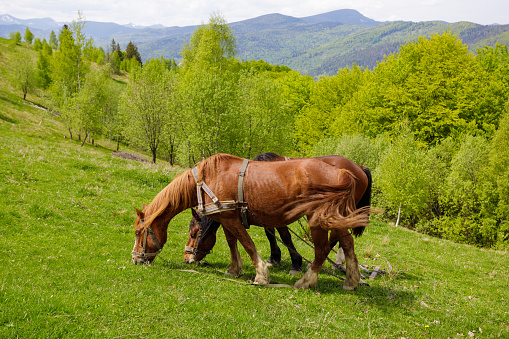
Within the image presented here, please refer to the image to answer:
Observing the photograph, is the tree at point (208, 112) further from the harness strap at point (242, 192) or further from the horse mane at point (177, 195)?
the harness strap at point (242, 192)

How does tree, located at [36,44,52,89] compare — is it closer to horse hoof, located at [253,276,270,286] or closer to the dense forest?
the dense forest

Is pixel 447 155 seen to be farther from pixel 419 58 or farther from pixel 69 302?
pixel 69 302

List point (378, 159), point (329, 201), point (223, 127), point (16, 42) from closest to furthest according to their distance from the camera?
point (329, 201) → point (223, 127) → point (378, 159) → point (16, 42)

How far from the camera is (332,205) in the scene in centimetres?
655

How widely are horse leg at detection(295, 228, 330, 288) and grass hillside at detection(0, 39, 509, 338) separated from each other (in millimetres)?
281

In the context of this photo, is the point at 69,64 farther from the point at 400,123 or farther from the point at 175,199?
→ the point at 175,199

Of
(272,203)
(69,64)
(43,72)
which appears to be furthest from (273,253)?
(43,72)

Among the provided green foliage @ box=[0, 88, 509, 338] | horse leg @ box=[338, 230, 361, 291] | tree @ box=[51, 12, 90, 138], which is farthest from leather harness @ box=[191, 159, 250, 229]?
tree @ box=[51, 12, 90, 138]

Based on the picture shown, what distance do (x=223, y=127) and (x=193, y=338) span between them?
3183 centimetres

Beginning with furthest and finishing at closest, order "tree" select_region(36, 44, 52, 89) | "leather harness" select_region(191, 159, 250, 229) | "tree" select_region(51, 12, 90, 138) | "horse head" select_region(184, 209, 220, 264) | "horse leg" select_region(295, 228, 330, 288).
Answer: "tree" select_region(36, 44, 52, 89) < "tree" select_region(51, 12, 90, 138) < "horse head" select_region(184, 209, 220, 264) < "leather harness" select_region(191, 159, 250, 229) < "horse leg" select_region(295, 228, 330, 288)

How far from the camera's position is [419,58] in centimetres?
3594

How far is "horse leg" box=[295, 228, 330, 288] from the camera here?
6.88 meters

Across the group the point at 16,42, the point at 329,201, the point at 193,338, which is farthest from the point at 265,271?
the point at 16,42

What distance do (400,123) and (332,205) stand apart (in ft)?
100.0
